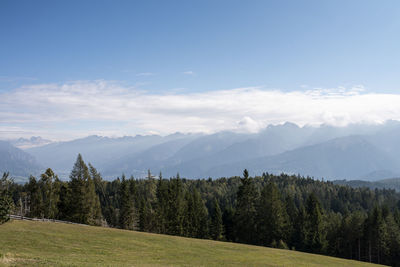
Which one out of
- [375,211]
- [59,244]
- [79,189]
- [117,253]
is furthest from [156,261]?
[375,211]

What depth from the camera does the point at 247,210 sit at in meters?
79.0

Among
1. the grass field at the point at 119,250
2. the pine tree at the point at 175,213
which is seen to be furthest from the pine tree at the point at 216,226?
the grass field at the point at 119,250

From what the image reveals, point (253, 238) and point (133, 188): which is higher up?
point (133, 188)

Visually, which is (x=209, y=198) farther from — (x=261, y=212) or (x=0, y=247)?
(x=0, y=247)

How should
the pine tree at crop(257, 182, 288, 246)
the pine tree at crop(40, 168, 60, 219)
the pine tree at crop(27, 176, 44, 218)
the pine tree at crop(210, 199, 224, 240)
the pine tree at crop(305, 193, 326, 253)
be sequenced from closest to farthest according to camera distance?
the pine tree at crop(257, 182, 288, 246), the pine tree at crop(305, 193, 326, 253), the pine tree at crop(40, 168, 60, 219), the pine tree at crop(27, 176, 44, 218), the pine tree at crop(210, 199, 224, 240)

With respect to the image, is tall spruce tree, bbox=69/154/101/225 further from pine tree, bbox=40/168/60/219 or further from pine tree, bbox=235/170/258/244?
pine tree, bbox=235/170/258/244

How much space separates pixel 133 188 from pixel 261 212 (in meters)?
42.6

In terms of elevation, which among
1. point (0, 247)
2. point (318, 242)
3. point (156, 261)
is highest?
point (0, 247)

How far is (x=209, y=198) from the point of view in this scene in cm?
17175

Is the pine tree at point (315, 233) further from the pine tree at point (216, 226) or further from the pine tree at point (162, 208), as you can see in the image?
the pine tree at point (162, 208)

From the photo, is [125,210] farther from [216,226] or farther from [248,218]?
[248,218]

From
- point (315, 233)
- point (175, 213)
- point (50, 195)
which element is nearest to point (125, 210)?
point (175, 213)

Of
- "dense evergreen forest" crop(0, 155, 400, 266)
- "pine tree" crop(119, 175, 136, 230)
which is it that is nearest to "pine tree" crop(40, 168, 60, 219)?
"dense evergreen forest" crop(0, 155, 400, 266)

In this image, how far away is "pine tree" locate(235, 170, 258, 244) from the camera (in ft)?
259
